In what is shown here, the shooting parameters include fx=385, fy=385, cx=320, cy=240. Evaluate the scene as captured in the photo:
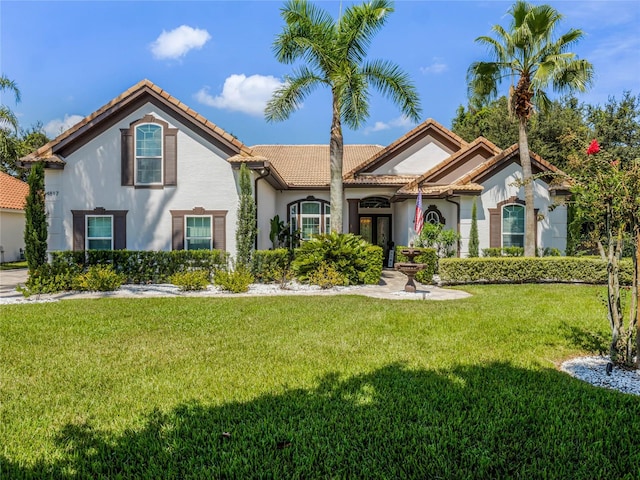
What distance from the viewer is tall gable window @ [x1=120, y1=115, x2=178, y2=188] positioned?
14.5 metres

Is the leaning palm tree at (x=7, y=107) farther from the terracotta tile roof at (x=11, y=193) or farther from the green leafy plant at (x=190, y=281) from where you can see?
the green leafy plant at (x=190, y=281)

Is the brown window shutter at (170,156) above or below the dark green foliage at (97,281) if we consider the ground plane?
above

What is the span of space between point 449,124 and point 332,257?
39470 millimetres

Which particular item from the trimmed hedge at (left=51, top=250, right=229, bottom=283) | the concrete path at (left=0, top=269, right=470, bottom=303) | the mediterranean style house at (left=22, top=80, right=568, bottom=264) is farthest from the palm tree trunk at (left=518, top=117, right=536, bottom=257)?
the trimmed hedge at (left=51, top=250, right=229, bottom=283)

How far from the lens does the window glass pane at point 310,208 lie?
64.1 feet

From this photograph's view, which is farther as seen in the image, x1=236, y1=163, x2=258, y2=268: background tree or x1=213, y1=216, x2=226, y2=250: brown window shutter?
x1=213, y1=216, x2=226, y2=250: brown window shutter

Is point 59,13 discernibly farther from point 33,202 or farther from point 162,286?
point 162,286

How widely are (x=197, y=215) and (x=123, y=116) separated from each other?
183 inches

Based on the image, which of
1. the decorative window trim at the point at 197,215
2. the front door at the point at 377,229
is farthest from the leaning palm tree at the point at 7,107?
the front door at the point at 377,229

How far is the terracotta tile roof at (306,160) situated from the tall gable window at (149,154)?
572 cm

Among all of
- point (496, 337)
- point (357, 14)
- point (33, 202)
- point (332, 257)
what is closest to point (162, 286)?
point (33, 202)

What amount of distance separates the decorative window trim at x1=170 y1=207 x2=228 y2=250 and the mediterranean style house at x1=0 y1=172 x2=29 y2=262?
14.5 meters

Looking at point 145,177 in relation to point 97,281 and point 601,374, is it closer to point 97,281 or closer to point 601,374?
point 97,281

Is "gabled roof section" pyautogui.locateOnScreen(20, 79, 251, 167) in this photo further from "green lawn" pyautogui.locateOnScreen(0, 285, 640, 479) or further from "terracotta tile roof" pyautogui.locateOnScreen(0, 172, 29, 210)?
"terracotta tile roof" pyautogui.locateOnScreen(0, 172, 29, 210)
